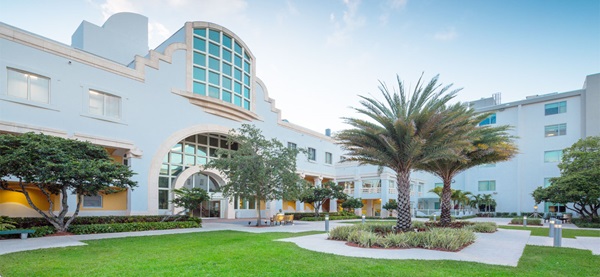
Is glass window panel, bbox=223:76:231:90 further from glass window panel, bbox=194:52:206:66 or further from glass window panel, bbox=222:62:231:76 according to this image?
glass window panel, bbox=194:52:206:66

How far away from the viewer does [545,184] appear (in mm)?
39031

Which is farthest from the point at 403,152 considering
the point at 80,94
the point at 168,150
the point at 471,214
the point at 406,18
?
the point at 471,214

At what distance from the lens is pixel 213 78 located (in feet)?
92.7

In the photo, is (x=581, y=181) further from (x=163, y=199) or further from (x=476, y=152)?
(x=163, y=199)

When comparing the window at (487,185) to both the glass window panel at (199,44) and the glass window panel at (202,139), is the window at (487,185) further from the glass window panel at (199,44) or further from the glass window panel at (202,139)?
the glass window panel at (199,44)

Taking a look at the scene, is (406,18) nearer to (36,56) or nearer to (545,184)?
(36,56)

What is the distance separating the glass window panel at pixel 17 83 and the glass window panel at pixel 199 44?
461 inches

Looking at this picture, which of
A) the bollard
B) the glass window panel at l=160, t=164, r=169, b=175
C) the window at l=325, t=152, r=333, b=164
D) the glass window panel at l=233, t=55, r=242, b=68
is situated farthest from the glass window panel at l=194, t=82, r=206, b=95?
the bollard

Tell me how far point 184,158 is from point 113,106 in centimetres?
725

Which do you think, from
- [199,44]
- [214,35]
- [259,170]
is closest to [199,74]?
[199,44]

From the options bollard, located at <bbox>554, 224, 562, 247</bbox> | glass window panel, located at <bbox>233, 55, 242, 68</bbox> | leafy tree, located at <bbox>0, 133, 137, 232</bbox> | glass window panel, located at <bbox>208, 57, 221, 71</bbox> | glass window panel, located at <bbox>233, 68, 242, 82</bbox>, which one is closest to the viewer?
bollard, located at <bbox>554, 224, 562, 247</bbox>

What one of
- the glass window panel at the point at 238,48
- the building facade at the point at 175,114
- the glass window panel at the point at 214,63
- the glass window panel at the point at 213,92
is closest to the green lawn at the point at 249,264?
the building facade at the point at 175,114

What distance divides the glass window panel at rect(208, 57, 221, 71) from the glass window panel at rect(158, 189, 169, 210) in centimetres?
1069

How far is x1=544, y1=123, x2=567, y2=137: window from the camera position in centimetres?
3838
